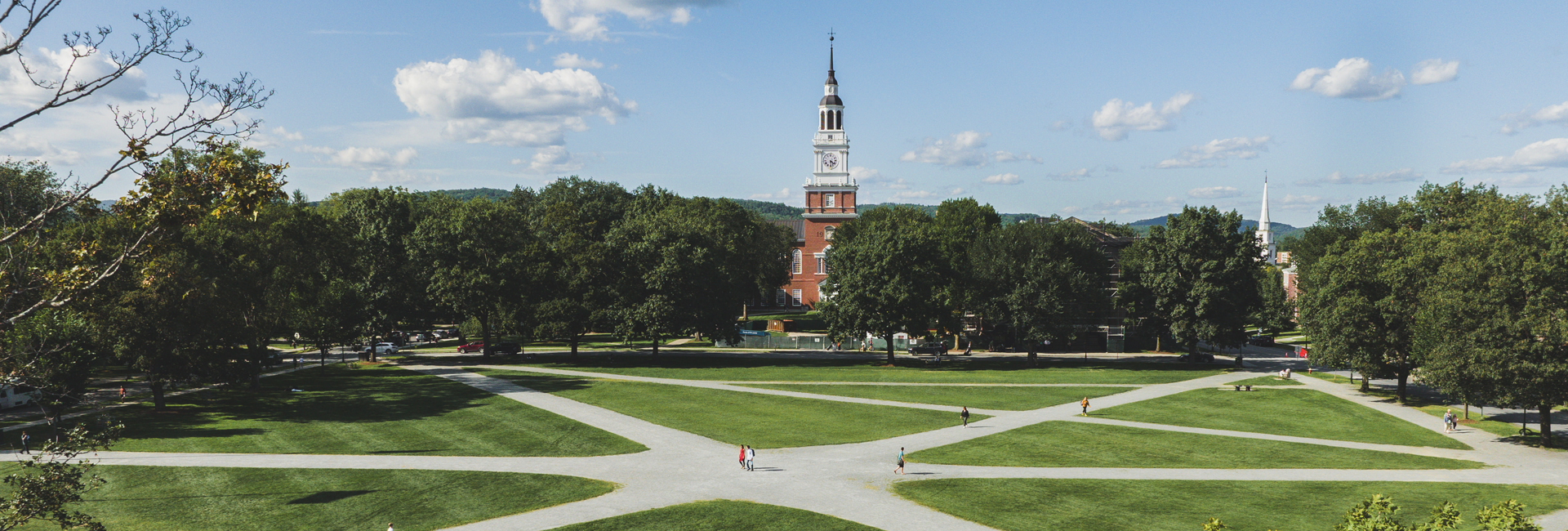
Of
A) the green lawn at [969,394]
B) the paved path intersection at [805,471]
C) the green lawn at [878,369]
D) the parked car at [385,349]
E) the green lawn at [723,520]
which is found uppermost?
the parked car at [385,349]

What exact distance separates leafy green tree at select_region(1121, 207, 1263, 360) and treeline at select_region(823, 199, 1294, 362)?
74 millimetres

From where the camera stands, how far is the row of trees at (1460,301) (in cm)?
3916

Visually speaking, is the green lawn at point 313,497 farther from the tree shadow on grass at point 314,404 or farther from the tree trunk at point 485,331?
the tree trunk at point 485,331

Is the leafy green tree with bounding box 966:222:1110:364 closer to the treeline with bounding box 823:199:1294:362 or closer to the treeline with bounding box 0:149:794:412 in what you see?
the treeline with bounding box 823:199:1294:362

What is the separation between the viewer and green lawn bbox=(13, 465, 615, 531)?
2739 cm

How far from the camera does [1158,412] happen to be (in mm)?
47250

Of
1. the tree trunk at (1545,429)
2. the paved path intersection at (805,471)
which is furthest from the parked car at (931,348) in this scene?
the tree trunk at (1545,429)

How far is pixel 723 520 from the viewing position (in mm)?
27250

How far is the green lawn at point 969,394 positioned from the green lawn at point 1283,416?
3978 mm

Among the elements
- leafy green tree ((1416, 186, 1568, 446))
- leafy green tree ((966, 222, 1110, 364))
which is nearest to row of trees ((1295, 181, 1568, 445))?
leafy green tree ((1416, 186, 1568, 446))

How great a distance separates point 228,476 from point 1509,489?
161 feet

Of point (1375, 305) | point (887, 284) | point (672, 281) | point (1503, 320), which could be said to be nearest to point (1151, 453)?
point (1503, 320)

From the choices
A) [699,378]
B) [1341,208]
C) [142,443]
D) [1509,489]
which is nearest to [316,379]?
[142,443]

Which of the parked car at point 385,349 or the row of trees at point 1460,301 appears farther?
the parked car at point 385,349
